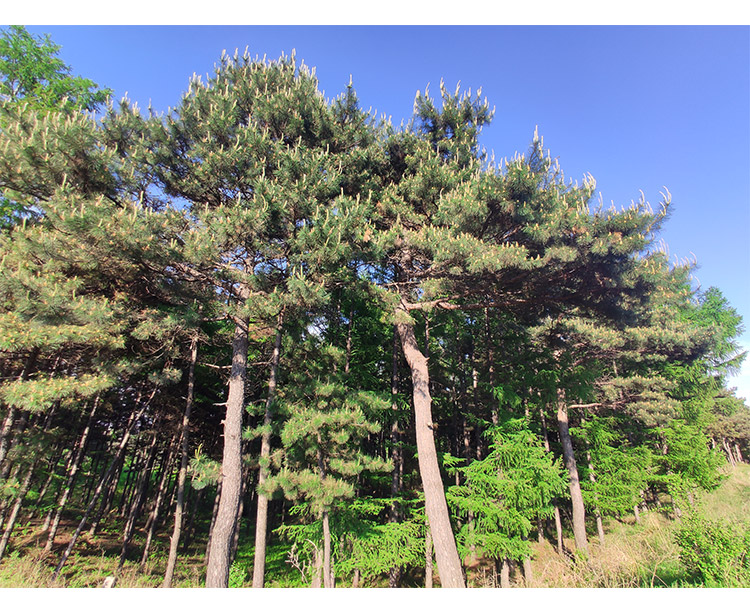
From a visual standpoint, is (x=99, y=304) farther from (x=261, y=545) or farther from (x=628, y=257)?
(x=628, y=257)

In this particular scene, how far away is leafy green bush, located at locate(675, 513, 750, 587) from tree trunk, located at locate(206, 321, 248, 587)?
7951 millimetres

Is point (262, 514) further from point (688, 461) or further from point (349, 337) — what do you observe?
point (688, 461)

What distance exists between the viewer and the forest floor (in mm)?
5246

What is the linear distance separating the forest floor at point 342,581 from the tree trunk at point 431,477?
1.75 m

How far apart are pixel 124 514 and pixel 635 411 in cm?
2841

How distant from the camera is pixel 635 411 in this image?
12281 mm

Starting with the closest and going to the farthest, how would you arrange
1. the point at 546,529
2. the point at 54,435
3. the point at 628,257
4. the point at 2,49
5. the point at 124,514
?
the point at 54,435 → the point at 628,257 → the point at 2,49 → the point at 546,529 → the point at 124,514

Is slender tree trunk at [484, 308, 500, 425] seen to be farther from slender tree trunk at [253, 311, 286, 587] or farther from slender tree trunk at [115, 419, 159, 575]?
slender tree trunk at [115, 419, 159, 575]

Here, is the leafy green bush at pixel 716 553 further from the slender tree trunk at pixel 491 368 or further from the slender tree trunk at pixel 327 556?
the slender tree trunk at pixel 327 556

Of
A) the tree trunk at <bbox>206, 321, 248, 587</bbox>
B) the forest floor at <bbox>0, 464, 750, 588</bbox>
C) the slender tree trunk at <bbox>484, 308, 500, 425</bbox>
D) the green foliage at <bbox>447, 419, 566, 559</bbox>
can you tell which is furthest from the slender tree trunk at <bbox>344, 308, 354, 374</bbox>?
the forest floor at <bbox>0, 464, 750, 588</bbox>

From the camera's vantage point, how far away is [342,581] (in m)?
10.1

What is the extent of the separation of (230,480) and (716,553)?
8.32 meters

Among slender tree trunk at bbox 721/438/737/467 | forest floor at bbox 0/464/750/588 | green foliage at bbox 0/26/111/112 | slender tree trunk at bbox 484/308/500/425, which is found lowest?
forest floor at bbox 0/464/750/588

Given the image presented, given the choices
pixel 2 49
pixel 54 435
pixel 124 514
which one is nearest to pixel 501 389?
pixel 54 435
